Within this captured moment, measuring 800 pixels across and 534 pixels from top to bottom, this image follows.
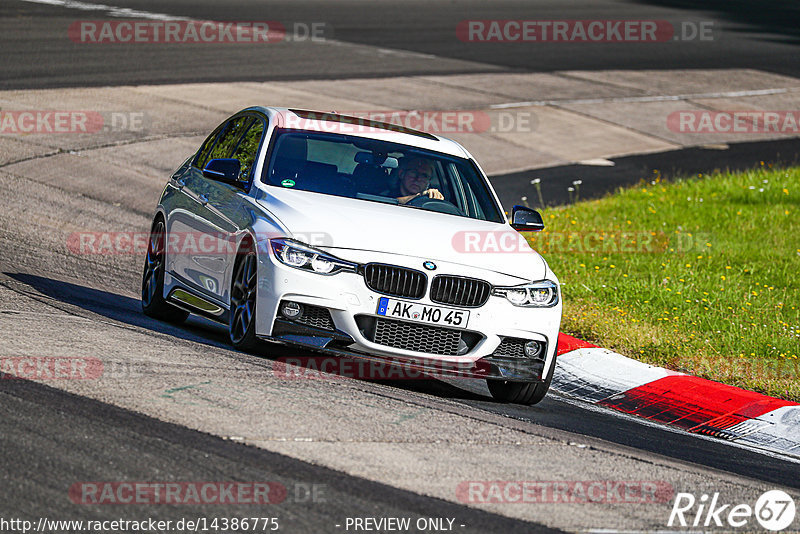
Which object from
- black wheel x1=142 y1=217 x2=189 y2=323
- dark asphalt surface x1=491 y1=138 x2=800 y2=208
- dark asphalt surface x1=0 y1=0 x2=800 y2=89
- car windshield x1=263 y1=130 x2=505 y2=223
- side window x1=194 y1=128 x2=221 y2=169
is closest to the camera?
car windshield x1=263 y1=130 x2=505 y2=223

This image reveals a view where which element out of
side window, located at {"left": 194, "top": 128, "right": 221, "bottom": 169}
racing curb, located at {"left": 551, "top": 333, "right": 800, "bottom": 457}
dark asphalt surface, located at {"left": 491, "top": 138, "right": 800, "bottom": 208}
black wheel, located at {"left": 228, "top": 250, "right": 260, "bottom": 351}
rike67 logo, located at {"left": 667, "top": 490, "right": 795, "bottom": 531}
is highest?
side window, located at {"left": 194, "top": 128, "right": 221, "bottom": 169}

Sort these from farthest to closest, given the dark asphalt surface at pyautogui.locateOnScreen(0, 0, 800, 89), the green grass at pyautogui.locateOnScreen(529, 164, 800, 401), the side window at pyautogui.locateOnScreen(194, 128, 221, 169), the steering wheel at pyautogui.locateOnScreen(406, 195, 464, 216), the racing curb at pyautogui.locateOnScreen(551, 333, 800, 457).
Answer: the dark asphalt surface at pyautogui.locateOnScreen(0, 0, 800, 89)
the green grass at pyautogui.locateOnScreen(529, 164, 800, 401)
the side window at pyautogui.locateOnScreen(194, 128, 221, 169)
the steering wheel at pyautogui.locateOnScreen(406, 195, 464, 216)
the racing curb at pyautogui.locateOnScreen(551, 333, 800, 457)

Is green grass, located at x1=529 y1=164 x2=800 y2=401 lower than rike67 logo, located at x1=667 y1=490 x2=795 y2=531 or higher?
lower

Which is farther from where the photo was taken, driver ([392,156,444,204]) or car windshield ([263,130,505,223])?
driver ([392,156,444,204])

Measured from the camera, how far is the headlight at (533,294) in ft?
26.2

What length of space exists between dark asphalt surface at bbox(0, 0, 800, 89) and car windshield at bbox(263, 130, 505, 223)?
39.7ft

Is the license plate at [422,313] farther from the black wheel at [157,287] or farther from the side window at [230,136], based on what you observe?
the side window at [230,136]

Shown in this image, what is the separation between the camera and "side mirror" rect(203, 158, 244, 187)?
869cm

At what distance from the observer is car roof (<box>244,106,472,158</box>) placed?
9242 millimetres

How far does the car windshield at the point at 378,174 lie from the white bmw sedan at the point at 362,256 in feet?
0.04

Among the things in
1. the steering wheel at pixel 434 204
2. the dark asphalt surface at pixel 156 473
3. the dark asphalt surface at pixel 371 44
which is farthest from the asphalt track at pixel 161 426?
the dark asphalt surface at pixel 371 44

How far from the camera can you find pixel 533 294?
8.13m

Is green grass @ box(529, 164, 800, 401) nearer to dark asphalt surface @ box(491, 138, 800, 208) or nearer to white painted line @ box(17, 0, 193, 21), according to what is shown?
dark asphalt surface @ box(491, 138, 800, 208)

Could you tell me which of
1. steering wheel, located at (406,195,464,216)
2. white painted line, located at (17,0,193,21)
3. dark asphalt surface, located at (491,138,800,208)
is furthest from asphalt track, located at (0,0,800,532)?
white painted line, located at (17,0,193,21)
